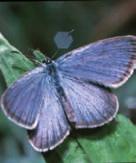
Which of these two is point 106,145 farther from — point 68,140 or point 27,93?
point 27,93

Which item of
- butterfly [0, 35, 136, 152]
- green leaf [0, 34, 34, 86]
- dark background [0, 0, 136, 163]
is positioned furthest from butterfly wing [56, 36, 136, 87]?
dark background [0, 0, 136, 163]

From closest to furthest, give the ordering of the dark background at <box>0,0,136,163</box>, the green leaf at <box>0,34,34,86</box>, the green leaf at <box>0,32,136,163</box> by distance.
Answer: the green leaf at <box>0,32,136,163</box>, the green leaf at <box>0,34,34,86</box>, the dark background at <box>0,0,136,163</box>

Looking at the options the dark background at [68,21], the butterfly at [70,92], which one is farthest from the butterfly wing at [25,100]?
the dark background at [68,21]

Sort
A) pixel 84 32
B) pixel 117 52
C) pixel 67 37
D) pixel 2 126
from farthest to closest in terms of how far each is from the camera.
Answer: pixel 84 32, pixel 2 126, pixel 67 37, pixel 117 52

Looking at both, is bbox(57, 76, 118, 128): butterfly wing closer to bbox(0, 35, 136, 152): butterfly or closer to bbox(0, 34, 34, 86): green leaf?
bbox(0, 35, 136, 152): butterfly

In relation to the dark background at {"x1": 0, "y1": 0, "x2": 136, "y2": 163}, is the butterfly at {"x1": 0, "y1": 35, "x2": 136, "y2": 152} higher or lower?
higher

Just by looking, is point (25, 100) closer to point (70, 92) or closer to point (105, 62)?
point (70, 92)

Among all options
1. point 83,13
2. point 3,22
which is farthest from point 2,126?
point 83,13

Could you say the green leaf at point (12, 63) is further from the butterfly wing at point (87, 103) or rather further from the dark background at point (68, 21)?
the dark background at point (68, 21)
